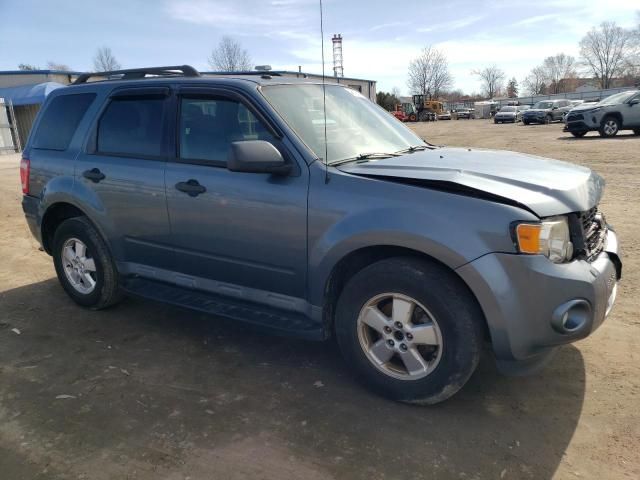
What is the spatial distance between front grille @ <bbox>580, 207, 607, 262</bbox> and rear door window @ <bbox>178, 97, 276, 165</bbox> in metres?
1.99

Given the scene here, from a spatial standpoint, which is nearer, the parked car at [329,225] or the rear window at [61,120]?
the parked car at [329,225]

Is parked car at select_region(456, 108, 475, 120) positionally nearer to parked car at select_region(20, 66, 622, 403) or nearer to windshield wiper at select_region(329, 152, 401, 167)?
parked car at select_region(20, 66, 622, 403)

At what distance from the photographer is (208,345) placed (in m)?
3.84

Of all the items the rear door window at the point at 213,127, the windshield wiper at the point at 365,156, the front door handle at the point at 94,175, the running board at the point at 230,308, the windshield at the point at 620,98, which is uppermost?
the windshield at the point at 620,98

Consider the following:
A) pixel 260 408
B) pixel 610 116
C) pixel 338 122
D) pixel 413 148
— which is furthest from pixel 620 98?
pixel 260 408

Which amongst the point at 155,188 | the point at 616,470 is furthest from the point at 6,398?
the point at 616,470

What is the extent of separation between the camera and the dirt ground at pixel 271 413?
8.19 feet

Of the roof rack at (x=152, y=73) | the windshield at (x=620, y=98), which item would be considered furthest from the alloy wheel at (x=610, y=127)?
the roof rack at (x=152, y=73)

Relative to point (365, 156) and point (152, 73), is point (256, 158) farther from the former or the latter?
point (152, 73)

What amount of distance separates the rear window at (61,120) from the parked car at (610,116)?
1939cm

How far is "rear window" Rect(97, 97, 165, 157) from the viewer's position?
3.84m

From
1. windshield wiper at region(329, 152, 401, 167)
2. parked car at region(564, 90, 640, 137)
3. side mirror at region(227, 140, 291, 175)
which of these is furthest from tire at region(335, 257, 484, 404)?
parked car at region(564, 90, 640, 137)

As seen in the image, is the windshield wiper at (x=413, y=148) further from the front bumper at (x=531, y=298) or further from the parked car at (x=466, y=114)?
the parked car at (x=466, y=114)

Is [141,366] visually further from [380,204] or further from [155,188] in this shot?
[380,204]
